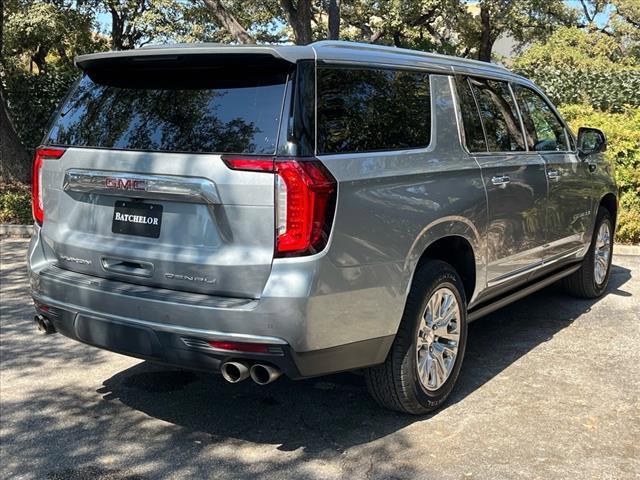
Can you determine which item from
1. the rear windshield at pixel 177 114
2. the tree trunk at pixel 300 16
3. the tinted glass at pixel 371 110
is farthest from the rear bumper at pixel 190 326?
the tree trunk at pixel 300 16

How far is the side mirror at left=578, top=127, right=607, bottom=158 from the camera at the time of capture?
5.69 meters

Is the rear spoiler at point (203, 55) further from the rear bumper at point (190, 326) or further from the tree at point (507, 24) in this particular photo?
the tree at point (507, 24)

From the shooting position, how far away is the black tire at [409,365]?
144 inches

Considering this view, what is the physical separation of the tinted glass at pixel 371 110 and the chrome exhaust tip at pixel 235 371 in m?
1.05

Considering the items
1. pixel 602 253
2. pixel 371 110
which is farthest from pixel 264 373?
pixel 602 253

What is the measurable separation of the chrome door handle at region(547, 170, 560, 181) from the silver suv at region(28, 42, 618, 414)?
2.99 ft

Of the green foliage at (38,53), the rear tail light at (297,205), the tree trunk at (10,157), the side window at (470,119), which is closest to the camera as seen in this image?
the rear tail light at (297,205)

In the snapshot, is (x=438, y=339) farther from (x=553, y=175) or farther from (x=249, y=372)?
(x=553, y=175)

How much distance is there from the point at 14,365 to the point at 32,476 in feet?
5.51

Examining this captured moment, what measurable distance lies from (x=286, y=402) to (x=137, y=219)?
1530mm

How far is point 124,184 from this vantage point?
3.41m

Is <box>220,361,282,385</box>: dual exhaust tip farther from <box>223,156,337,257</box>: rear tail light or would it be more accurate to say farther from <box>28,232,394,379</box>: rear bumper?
<box>223,156,337,257</box>: rear tail light

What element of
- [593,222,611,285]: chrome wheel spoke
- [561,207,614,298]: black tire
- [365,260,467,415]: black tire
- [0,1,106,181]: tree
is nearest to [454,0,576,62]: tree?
[0,1,106,181]: tree

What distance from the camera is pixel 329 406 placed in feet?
13.7
